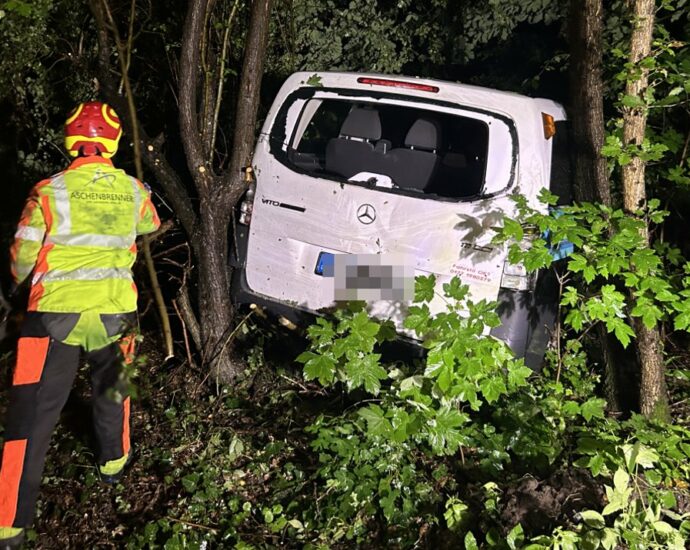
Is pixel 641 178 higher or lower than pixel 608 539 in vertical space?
higher

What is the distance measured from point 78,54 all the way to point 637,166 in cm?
377

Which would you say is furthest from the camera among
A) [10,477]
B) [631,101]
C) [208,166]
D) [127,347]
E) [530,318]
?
[208,166]

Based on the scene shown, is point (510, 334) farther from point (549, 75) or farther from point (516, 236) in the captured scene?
point (549, 75)

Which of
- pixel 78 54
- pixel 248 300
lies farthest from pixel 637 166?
pixel 78 54

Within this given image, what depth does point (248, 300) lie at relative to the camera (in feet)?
13.1

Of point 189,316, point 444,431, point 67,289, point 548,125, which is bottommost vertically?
point 444,431

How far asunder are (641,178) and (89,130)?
2877 millimetres

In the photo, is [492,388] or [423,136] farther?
[423,136]

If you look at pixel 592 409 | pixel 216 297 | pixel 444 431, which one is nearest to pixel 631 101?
pixel 592 409

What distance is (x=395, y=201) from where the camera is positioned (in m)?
3.49

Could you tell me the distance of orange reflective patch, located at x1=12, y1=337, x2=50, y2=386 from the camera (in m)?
2.82

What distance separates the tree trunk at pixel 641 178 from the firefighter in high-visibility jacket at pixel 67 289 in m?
2.60

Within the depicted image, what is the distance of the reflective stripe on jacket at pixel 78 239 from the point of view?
2799 millimetres

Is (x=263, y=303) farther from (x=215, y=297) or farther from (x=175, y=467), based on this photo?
(x=175, y=467)
